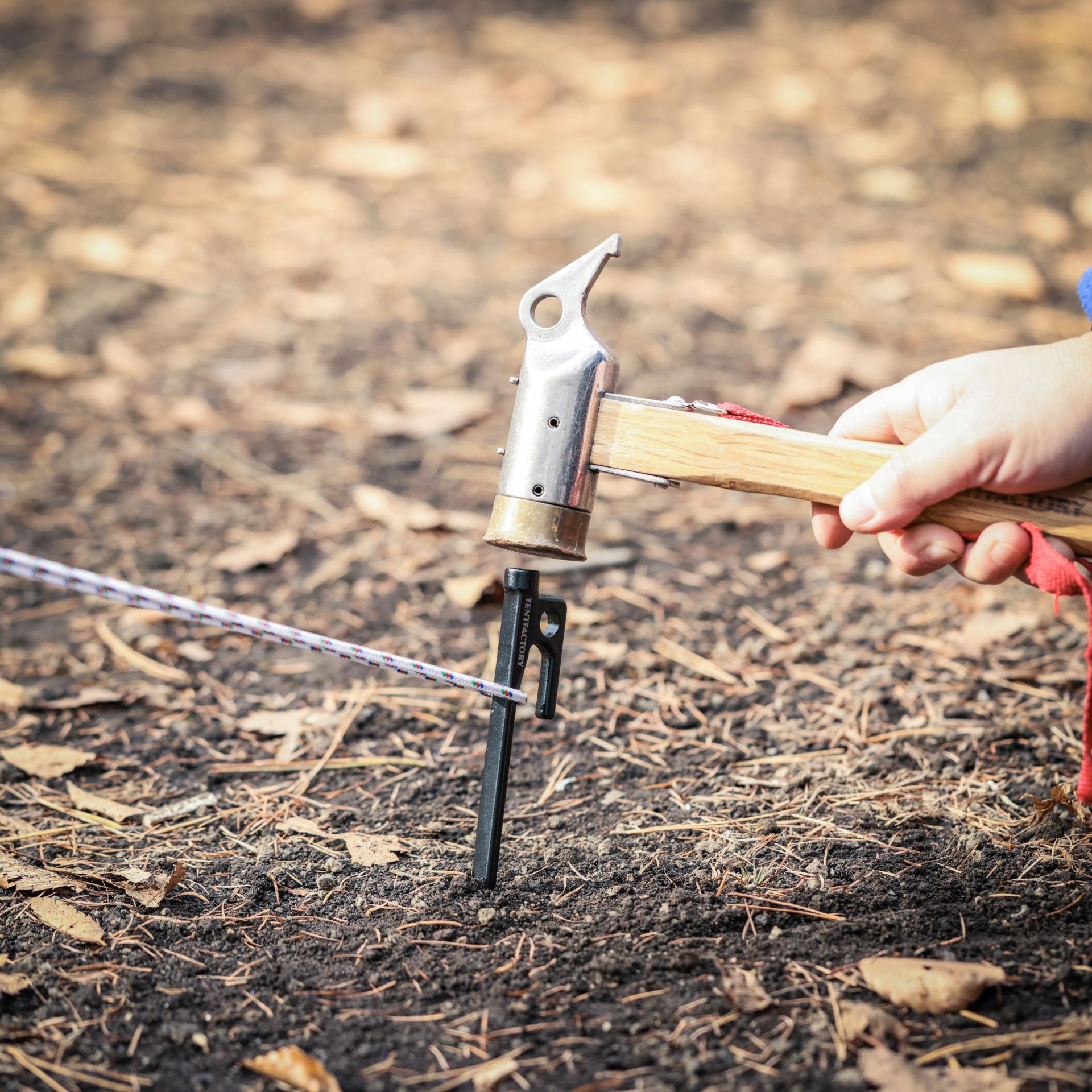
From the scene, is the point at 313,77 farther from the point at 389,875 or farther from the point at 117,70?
the point at 389,875

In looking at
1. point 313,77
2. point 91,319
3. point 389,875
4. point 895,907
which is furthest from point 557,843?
point 313,77

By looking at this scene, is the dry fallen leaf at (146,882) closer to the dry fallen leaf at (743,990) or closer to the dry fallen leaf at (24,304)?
the dry fallen leaf at (743,990)

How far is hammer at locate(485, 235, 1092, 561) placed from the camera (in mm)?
1983

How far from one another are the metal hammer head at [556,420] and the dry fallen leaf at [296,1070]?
3.15ft

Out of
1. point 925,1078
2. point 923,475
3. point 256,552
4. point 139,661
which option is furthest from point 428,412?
point 925,1078

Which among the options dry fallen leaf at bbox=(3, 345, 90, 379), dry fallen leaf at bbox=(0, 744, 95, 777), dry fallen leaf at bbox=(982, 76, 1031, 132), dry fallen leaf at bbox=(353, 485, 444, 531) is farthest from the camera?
dry fallen leaf at bbox=(982, 76, 1031, 132)

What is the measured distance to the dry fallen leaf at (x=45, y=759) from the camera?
7.95ft

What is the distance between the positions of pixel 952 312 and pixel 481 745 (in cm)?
350

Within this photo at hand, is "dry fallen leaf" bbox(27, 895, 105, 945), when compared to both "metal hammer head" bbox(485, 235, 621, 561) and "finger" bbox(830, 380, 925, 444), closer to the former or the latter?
"metal hammer head" bbox(485, 235, 621, 561)

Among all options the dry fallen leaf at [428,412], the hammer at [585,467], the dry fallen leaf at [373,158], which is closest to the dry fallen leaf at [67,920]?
the hammer at [585,467]

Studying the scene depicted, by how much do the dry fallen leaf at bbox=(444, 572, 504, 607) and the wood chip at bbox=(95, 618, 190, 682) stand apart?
2.73 ft

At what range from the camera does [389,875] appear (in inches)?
81.4

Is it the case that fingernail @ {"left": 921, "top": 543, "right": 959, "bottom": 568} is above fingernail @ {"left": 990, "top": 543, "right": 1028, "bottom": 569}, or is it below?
below

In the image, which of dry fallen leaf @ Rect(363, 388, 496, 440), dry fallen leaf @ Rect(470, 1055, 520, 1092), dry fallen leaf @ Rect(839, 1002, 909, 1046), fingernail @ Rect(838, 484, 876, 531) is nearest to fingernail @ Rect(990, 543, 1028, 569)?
fingernail @ Rect(838, 484, 876, 531)
